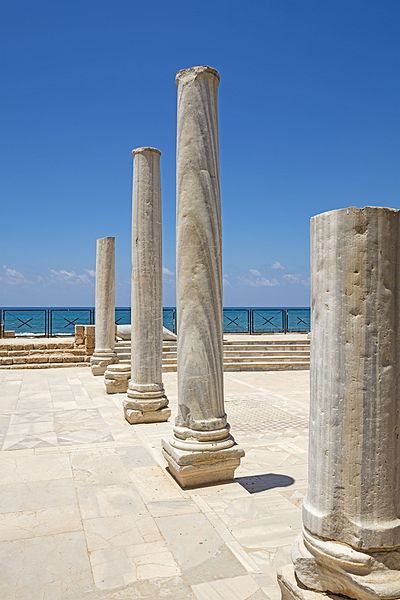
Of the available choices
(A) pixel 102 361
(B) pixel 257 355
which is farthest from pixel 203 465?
(B) pixel 257 355

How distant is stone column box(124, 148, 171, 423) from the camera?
9.42m

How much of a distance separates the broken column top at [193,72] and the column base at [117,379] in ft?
27.8

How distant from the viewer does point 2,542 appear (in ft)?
15.2

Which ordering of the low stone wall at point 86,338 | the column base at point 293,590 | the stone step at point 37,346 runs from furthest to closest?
1. the low stone wall at point 86,338
2. the stone step at point 37,346
3. the column base at point 293,590

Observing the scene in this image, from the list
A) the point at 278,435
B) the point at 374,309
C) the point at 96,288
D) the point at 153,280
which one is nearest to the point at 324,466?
the point at 374,309

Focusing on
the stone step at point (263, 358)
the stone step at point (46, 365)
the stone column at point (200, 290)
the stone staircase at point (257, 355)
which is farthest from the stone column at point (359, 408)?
the stone step at point (46, 365)

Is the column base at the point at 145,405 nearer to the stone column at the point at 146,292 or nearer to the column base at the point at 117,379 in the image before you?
the stone column at the point at 146,292

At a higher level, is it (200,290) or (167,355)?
(200,290)

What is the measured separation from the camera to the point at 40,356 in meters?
18.8

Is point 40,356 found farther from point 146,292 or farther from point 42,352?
point 146,292

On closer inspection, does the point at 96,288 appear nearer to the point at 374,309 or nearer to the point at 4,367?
the point at 4,367

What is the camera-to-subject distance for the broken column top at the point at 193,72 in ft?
20.2

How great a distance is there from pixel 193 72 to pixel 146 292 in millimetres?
4350

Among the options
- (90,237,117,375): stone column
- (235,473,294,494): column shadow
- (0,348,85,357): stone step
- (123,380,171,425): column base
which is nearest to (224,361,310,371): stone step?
(90,237,117,375): stone column
